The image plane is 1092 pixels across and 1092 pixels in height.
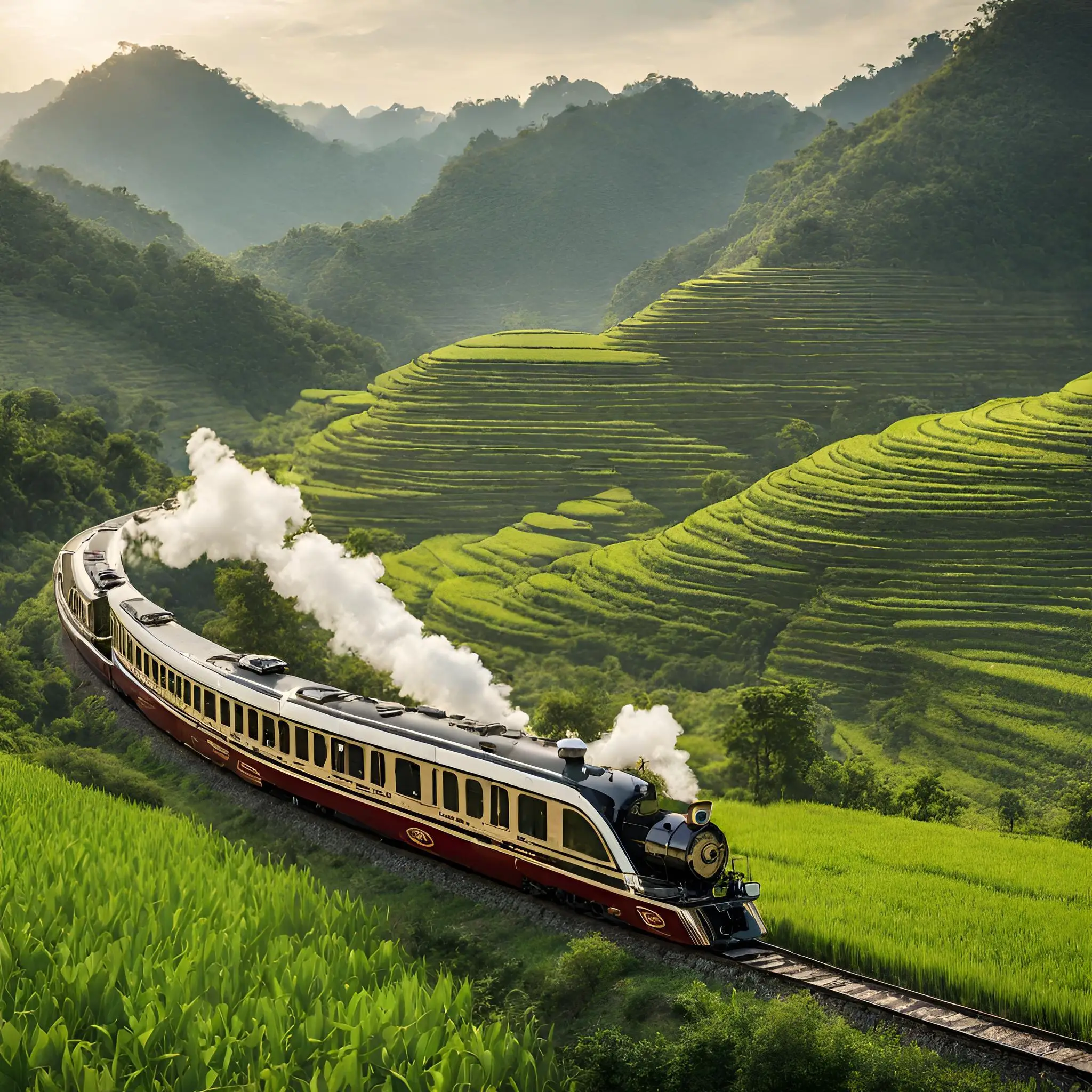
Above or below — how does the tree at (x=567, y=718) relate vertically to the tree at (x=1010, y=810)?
above

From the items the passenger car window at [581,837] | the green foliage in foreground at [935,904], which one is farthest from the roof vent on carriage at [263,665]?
the passenger car window at [581,837]

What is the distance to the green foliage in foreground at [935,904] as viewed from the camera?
13.9 m

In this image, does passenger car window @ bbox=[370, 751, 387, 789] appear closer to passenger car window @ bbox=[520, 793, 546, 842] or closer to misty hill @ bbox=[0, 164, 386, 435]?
Answer: passenger car window @ bbox=[520, 793, 546, 842]

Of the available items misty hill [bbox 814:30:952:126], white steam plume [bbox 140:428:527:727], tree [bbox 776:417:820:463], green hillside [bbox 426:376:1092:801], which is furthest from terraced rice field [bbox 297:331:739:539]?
misty hill [bbox 814:30:952:126]

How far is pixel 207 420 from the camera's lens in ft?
255

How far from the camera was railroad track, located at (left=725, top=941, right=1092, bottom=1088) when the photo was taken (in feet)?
38.9

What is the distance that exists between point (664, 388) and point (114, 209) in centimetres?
8906

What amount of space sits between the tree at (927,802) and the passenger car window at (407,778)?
13.7 metres

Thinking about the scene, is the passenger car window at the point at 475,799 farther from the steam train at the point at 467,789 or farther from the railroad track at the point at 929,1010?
the railroad track at the point at 929,1010

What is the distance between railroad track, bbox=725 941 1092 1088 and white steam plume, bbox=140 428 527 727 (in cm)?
978

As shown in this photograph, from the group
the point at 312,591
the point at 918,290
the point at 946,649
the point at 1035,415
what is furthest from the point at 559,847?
the point at 918,290

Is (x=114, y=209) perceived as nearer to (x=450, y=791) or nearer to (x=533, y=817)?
(x=450, y=791)

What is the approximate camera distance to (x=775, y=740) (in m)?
27.5

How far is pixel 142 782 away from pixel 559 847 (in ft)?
33.0
